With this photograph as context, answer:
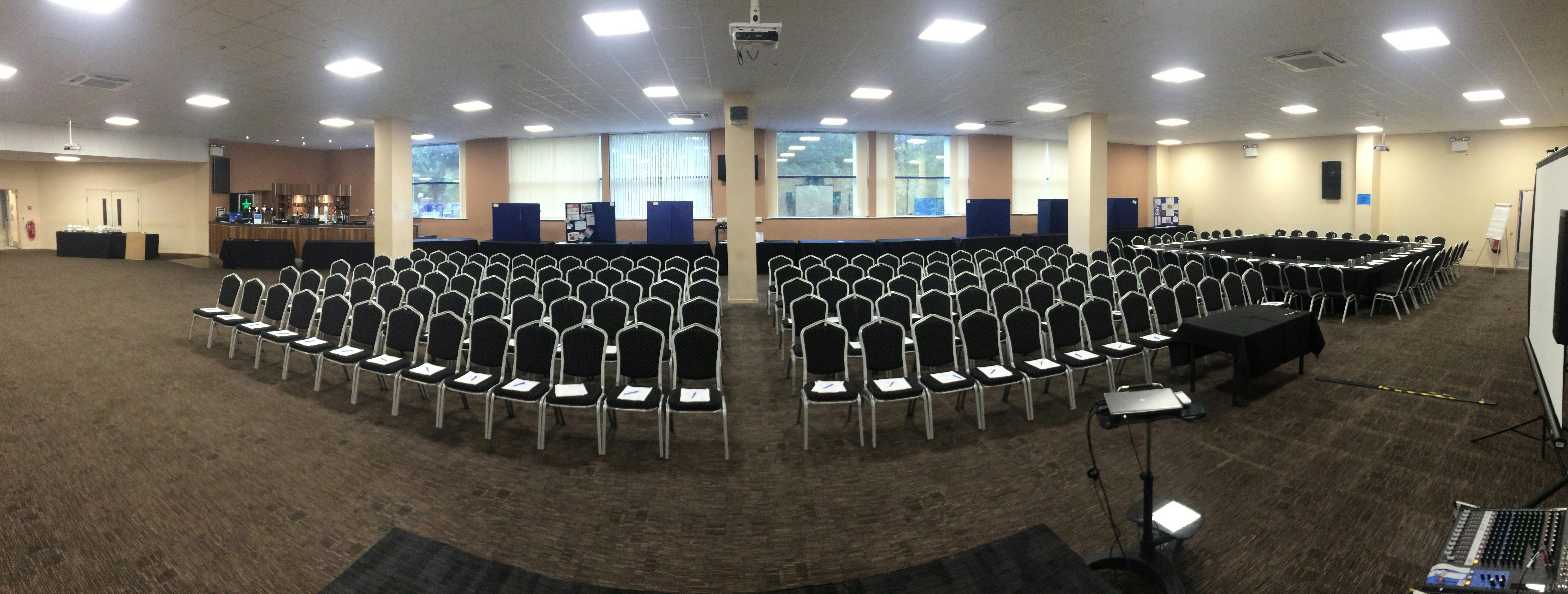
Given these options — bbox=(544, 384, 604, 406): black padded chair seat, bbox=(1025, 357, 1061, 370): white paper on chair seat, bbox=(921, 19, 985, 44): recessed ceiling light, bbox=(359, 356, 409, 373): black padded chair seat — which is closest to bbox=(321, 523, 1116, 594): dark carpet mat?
bbox=(544, 384, 604, 406): black padded chair seat

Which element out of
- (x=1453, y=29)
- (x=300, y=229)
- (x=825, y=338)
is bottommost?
(x=825, y=338)

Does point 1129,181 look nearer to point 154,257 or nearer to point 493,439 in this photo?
point 493,439

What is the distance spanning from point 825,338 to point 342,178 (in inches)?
841

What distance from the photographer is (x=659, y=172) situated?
58.8 feet

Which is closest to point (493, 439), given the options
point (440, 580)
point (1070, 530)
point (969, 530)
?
point (440, 580)

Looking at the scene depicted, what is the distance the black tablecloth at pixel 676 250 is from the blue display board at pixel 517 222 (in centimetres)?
370

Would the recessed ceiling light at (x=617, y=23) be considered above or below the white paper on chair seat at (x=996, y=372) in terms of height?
above

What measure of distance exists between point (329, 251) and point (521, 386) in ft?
50.5

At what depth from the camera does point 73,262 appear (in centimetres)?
1728

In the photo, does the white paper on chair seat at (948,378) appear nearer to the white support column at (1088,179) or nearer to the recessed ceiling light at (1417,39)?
the recessed ceiling light at (1417,39)

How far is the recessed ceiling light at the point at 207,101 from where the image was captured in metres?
11.1

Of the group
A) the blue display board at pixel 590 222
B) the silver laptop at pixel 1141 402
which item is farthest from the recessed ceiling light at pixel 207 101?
the silver laptop at pixel 1141 402

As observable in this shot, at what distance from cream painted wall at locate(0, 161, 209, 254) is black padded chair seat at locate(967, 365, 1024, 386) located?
21615 millimetres

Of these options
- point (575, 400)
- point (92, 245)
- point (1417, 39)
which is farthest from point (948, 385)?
point (92, 245)
